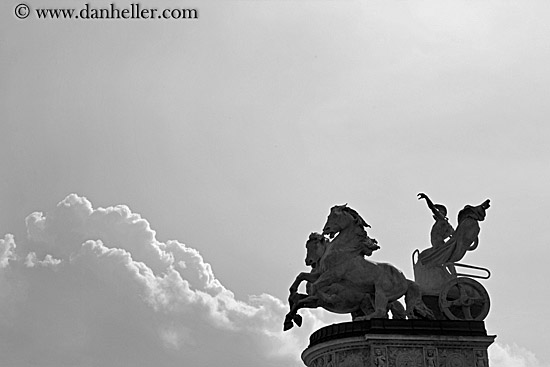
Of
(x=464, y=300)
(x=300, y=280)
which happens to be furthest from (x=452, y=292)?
(x=300, y=280)

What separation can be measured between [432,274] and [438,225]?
129 cm

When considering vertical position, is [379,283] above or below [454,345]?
above

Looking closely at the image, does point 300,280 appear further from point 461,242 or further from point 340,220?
point 461,242

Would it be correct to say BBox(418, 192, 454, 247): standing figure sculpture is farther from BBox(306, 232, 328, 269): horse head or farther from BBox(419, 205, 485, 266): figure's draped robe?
BBox(306, 232, 328, 269): horse head

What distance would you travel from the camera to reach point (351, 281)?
21.2 meters

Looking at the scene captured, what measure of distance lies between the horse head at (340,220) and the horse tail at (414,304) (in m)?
1.83

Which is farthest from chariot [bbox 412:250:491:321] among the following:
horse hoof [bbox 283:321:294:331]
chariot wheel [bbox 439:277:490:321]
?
horse hoof [bbox 283:321:294:331]

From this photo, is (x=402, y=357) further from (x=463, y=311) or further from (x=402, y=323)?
(x=463, y=311)

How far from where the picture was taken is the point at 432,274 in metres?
22.3

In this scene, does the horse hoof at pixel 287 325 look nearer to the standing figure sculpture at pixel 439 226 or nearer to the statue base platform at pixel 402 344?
the statue base platform at pixel 402 344

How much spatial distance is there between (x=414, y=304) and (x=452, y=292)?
1127 millimetres

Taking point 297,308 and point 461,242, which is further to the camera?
point 461,242

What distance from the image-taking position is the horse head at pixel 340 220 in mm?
21500

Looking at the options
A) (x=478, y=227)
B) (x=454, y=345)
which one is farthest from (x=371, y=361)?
(x=478, y=227)
